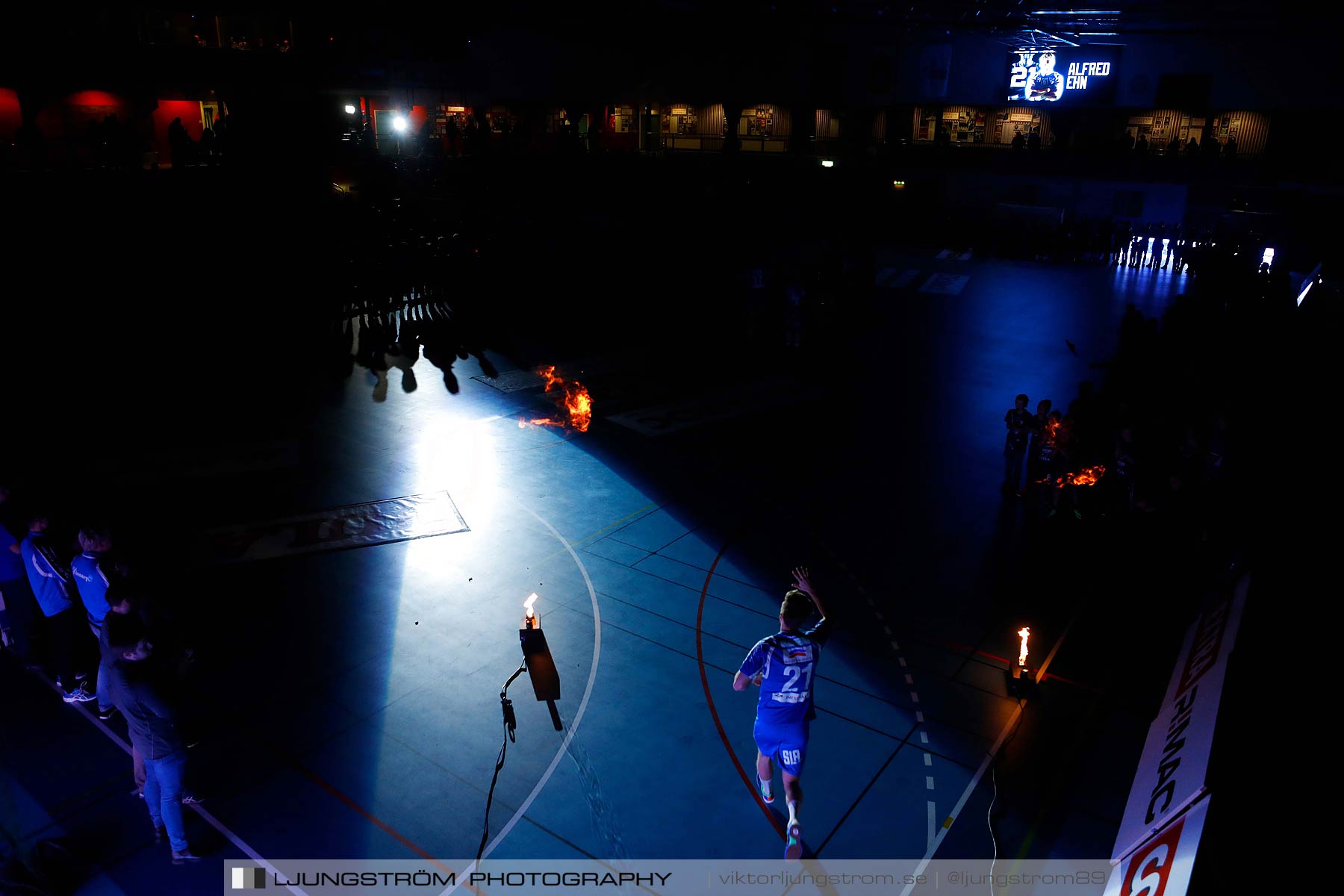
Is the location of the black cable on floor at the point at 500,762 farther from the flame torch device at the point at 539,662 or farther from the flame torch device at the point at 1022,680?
the flame torch device at the point at 1022,680

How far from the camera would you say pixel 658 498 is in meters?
13.7

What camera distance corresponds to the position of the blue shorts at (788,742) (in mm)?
6734

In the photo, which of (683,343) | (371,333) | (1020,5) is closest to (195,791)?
(371,333)

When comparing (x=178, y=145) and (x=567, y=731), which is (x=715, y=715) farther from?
(x=178, y=145)

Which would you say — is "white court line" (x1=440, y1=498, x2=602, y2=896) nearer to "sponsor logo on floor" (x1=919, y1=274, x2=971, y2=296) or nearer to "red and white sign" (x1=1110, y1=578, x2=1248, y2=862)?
"red and white sign" (x1=1110, y1=578, x2=1248, y2=862)

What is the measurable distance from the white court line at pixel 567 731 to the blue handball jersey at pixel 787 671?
2.34m

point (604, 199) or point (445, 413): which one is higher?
point (604, 199)

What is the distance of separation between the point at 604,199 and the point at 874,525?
1988 cm

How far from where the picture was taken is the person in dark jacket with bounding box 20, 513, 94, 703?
26.6 ft

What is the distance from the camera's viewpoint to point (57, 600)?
8.22 m

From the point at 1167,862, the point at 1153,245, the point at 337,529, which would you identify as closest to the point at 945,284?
the point at 1153,245

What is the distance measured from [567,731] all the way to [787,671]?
9.35ft

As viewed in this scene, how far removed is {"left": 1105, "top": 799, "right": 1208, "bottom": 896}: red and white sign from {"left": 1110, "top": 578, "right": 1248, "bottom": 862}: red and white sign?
16 centimetres

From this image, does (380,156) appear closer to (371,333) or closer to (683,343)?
(371,333)
